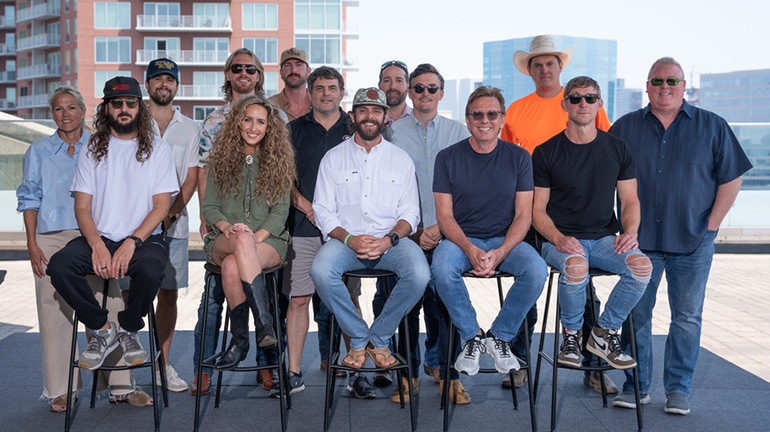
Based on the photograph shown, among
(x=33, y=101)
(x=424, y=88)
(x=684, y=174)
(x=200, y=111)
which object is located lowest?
(x=684, y=174)

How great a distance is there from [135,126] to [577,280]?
8.02 ft

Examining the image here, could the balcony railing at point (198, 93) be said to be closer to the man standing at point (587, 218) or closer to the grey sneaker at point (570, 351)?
the man standing at point (587, 218)

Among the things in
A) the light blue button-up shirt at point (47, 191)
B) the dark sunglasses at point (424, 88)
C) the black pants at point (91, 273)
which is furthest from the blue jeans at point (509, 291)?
the light blue button-up shirt at point (47, 191)

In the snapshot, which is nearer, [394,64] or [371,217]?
[371,217]

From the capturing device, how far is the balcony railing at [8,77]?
73938 millimetres

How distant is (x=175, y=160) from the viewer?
4.64 meters

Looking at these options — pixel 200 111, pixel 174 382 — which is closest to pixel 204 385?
pixel 174 382

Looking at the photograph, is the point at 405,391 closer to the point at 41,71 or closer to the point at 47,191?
the point at 47,191

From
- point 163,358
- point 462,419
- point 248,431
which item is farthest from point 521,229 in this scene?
point 163,358

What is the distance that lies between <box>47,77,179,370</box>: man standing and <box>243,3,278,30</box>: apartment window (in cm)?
5124

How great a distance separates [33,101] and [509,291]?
7366 cm

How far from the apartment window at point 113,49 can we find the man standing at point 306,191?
183 ft

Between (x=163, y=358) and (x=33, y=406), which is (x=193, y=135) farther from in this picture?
(x=33, y=406)

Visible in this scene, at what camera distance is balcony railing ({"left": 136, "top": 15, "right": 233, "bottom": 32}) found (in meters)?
55.9
